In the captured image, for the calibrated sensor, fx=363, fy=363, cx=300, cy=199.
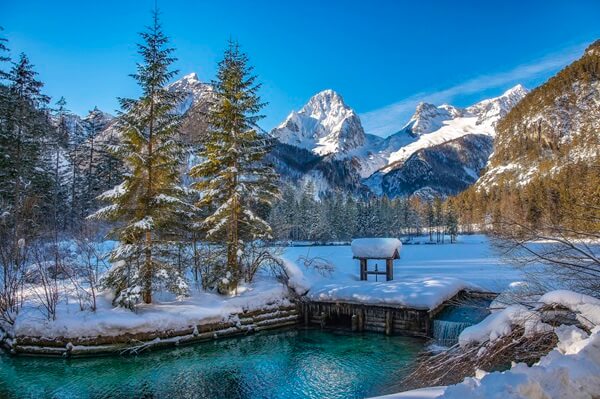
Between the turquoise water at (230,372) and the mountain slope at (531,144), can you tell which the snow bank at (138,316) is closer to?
the turquoise water at (230,372)

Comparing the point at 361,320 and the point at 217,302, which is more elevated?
the point at 217,302

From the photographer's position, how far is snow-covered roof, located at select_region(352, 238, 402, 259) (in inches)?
936

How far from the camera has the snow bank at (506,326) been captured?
5993 mm

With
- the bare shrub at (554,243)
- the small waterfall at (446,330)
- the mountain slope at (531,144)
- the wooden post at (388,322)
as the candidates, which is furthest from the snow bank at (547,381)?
the mountain slope at (531,144)

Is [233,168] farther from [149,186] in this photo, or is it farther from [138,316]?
[138,316]

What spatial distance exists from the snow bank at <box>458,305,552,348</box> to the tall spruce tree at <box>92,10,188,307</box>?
14.4 meters

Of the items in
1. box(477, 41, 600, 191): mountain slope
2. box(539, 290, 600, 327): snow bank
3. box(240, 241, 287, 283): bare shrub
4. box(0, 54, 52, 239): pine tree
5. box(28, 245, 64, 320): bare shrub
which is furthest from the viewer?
box(477, 41, 600, 191): mountain slope

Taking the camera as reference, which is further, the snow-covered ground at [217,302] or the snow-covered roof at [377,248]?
the snow-covered roof at [377,248]

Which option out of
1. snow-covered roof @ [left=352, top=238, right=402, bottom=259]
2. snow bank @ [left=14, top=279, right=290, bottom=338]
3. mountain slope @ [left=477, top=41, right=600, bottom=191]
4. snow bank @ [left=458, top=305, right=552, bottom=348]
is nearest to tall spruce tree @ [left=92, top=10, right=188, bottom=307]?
snow bank @ [left=14, top=279, right=290, bottom=338]

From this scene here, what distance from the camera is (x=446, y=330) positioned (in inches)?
653

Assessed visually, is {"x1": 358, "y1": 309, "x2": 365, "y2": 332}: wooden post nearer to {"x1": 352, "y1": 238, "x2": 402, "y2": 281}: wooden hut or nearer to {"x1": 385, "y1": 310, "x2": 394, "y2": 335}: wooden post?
{"x1": 385, "y1": 310, "x2": 394, "y2": 335}: wooden post

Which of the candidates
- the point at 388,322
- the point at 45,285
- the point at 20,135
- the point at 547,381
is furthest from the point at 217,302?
the point at 20,135

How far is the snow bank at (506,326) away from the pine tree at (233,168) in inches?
614

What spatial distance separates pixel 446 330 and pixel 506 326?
1164cm
